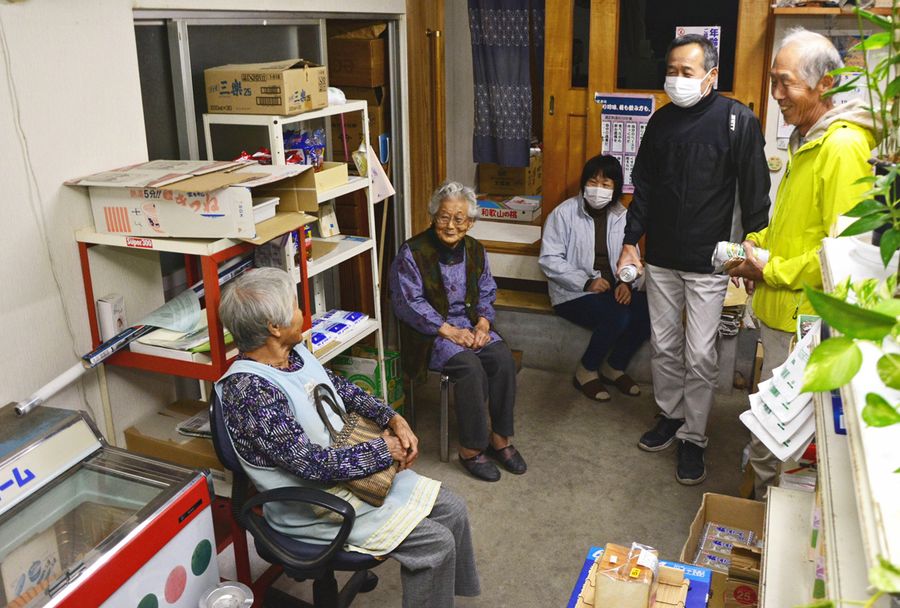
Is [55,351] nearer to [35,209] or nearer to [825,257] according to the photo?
[35,209]

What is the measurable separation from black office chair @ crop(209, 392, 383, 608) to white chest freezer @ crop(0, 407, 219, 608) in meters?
0.11

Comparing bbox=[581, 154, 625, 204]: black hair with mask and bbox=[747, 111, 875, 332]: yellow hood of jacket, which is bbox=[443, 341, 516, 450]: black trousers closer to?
bbox=[581, 154, 625, 204]: black hair with mask

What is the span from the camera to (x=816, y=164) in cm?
252

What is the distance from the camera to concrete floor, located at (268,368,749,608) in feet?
9.61

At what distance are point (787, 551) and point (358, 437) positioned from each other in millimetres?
1209

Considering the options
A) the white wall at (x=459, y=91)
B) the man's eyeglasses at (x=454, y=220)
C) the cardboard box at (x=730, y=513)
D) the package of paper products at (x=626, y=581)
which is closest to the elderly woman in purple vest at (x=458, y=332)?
the man's eyeglasses at (x=454, y=220)

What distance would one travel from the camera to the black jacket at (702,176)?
127 inches

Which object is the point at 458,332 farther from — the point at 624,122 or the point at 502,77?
the point at 502,77

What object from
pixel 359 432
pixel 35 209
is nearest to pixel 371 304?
pixel 359 432

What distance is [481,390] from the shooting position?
3504 mm

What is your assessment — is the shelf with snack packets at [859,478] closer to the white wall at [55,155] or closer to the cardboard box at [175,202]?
the cardboard box at [175,202]

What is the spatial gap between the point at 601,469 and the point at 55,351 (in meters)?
2.22

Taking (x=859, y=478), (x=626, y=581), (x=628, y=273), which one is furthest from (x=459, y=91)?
(x=859, y=478)

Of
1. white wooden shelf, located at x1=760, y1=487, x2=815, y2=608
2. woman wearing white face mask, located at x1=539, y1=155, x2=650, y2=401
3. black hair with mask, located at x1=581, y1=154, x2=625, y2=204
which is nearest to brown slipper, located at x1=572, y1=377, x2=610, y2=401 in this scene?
woman wearing white face mask, located at x1=539, y1=155, x2=650, y2=401
